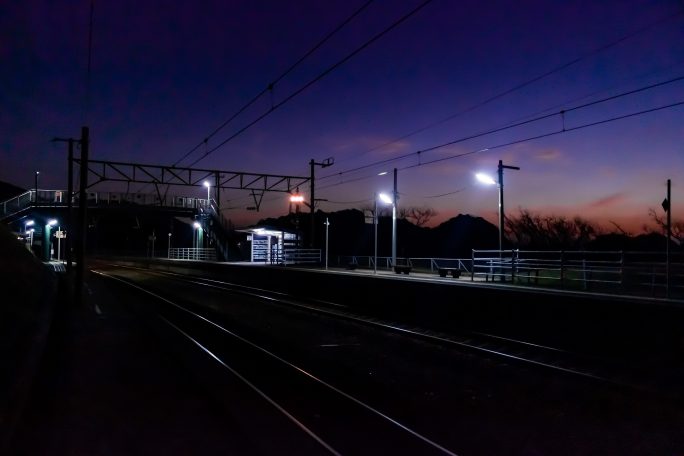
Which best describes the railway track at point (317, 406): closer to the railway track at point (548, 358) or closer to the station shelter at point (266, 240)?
the railway track at point (548, 358)

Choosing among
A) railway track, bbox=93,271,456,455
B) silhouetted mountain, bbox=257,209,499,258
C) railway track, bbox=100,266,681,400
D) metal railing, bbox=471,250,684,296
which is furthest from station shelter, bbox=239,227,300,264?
silhouetted mountain, bbox=257,209,499,258

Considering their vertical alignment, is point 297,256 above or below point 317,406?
above

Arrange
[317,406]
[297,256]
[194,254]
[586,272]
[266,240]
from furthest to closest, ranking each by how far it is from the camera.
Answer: [194,254] < [266,240] < [297,256] < [586,272] < [317,406]

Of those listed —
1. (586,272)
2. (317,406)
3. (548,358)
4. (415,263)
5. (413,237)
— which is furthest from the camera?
(413,237)

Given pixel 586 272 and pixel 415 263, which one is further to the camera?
pixel 415 263

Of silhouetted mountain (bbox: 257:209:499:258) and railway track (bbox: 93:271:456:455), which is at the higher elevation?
silhouetted mountain (bbox: 257:209:499:258)

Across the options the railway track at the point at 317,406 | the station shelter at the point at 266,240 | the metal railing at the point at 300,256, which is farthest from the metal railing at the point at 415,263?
the railway track at the point at 317,406

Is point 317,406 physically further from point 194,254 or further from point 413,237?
point 413,237

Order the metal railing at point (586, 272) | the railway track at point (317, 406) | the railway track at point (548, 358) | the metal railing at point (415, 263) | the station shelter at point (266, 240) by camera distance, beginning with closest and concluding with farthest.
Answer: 1. the railway track at point (317, 406)
2. the railway track at point (548, 358)
3. the metal railing at point (586, 272)
4. the metal railing at point (415, 263)
5. the station shelter at point (266, 240)

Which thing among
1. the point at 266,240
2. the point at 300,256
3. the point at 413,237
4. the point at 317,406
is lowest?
the point at 317,406

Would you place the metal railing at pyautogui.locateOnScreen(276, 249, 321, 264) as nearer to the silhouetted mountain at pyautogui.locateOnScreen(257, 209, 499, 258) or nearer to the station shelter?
the station shelter

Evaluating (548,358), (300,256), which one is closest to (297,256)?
(300,256)

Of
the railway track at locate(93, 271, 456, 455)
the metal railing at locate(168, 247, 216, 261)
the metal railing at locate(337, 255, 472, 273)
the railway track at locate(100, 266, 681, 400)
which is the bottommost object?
the railway track at locate(93, 271, 456, 455)

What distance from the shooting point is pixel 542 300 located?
14.8 metres
